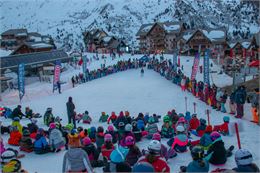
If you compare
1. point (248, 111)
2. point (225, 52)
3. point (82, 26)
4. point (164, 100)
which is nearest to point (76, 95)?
point (164, 100)

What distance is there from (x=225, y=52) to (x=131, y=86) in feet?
110

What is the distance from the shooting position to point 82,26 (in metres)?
175

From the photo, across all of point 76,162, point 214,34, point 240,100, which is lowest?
point 240,100

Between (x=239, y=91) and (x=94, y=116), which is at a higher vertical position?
(x=239, y=91)

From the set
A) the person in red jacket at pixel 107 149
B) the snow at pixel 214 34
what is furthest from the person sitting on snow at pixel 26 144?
the snow at pixel 214 34

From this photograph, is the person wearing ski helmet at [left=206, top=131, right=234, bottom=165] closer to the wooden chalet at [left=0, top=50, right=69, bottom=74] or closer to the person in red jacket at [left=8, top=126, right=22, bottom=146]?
the person in red jacket at [left=8, top=126, right=22, bottom=146]

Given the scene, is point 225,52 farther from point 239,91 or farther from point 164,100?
point 239,91

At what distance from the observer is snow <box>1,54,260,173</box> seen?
10.0 meters

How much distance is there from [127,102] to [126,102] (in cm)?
6

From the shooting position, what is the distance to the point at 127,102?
23031 mm

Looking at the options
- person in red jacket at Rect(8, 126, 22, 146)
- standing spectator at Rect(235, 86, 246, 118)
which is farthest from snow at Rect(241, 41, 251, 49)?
person in red jacket at Rect(8, 126, 22, 146)

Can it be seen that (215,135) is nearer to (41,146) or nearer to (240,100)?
(41,146)

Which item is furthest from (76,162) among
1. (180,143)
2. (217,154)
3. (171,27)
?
(171,27)

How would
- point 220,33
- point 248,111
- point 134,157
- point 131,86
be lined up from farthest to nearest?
point 220,33, point 131,86, point 248,111, point 134,157
